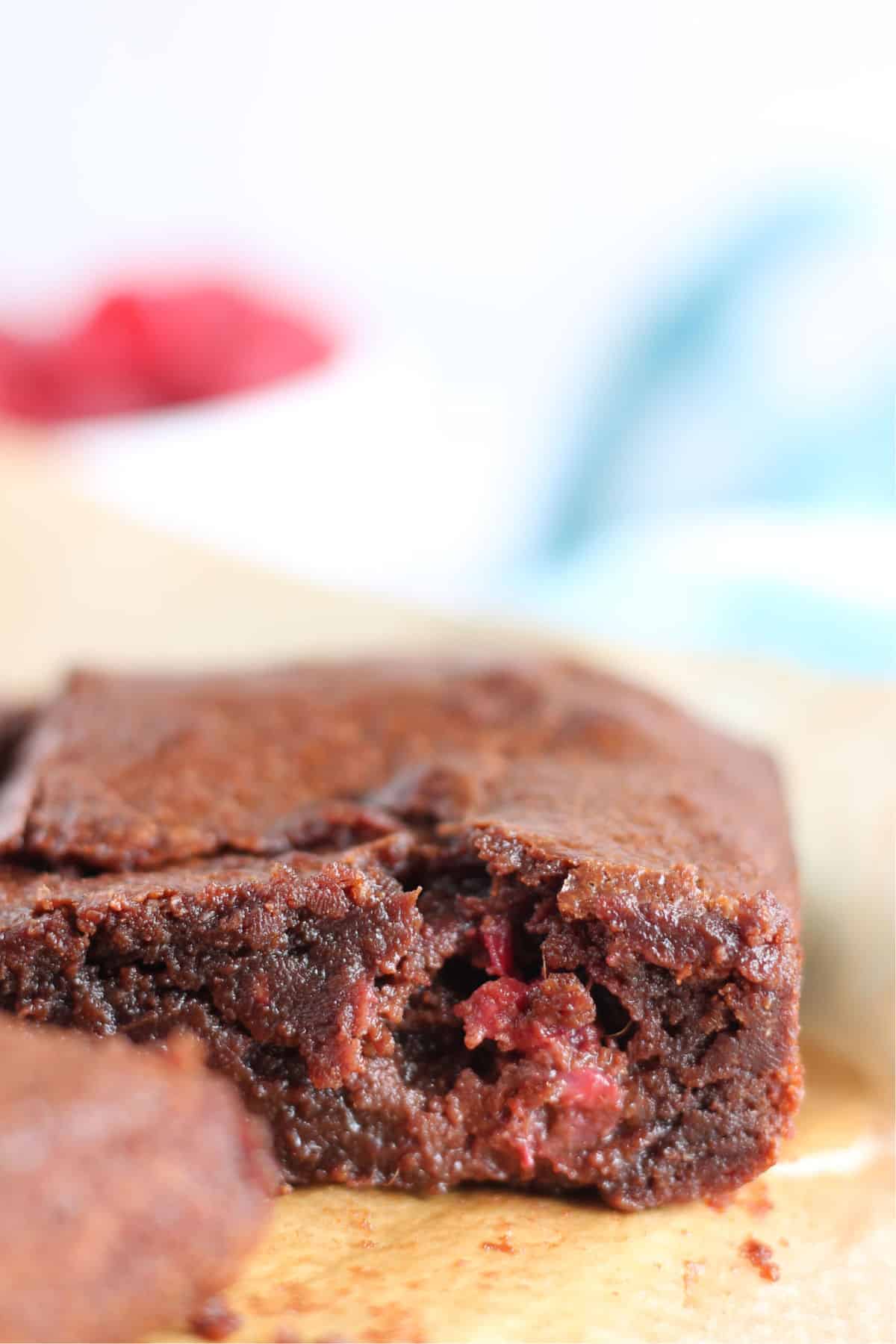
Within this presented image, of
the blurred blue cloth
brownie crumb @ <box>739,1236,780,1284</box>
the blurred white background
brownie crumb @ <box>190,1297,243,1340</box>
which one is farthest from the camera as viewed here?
the blurred white background

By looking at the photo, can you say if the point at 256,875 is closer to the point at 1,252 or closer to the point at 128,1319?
the point at 128,1319

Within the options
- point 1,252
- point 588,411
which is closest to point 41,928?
point 588,411

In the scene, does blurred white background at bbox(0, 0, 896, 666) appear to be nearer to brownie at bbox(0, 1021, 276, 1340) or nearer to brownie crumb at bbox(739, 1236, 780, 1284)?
brownie crumb at bbox(739, 1236, 780, 1284)

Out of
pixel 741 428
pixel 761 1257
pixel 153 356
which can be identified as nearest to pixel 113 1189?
pixel 761 1257

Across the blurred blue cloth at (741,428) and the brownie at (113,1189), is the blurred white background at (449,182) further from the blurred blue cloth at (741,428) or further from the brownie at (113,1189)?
the brownie at (113,1189)

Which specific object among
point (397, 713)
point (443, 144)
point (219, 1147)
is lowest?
point (219, 1147)

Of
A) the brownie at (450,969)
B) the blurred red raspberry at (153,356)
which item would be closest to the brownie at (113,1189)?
the brownie at (450,969)

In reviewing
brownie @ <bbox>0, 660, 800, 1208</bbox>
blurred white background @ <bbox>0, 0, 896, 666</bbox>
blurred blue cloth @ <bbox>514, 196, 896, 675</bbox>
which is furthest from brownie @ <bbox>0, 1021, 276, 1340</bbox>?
blurred white background @ <bbox>0, 0, 896, 666</bbox>
